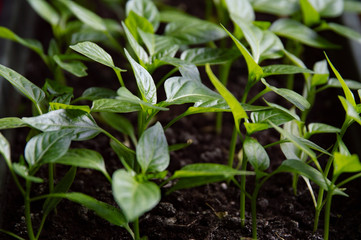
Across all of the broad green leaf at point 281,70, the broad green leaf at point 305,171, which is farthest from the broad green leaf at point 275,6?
the broad green leaf at point 305,171

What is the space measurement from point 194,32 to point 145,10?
0.50ft

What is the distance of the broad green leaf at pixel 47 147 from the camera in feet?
2.39

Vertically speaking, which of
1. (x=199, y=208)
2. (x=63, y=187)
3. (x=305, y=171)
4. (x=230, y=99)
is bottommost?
(x=199, y=208)

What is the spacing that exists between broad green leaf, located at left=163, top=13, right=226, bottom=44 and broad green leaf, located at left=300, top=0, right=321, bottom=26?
27 cm

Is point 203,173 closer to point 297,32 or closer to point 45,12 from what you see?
point 297,32

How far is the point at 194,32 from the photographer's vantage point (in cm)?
119

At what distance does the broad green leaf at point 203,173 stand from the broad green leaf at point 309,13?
28.8 inches

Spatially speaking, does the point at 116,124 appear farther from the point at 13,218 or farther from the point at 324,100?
the point at 324,100

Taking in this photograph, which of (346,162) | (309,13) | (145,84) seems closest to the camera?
(346,162)

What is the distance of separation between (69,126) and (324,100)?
0.94 metres

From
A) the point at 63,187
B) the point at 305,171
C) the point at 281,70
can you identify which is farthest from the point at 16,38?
the point at 305,171

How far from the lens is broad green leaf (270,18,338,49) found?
48.2 inches

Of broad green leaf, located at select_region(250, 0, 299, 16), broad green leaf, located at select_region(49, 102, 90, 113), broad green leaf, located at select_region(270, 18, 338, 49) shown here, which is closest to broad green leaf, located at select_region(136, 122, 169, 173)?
broad green leaf, located at select_region(49, 102, 90, 113)

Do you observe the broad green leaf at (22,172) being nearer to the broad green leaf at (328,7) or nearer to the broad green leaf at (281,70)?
the broad green leaf at (281,70)
